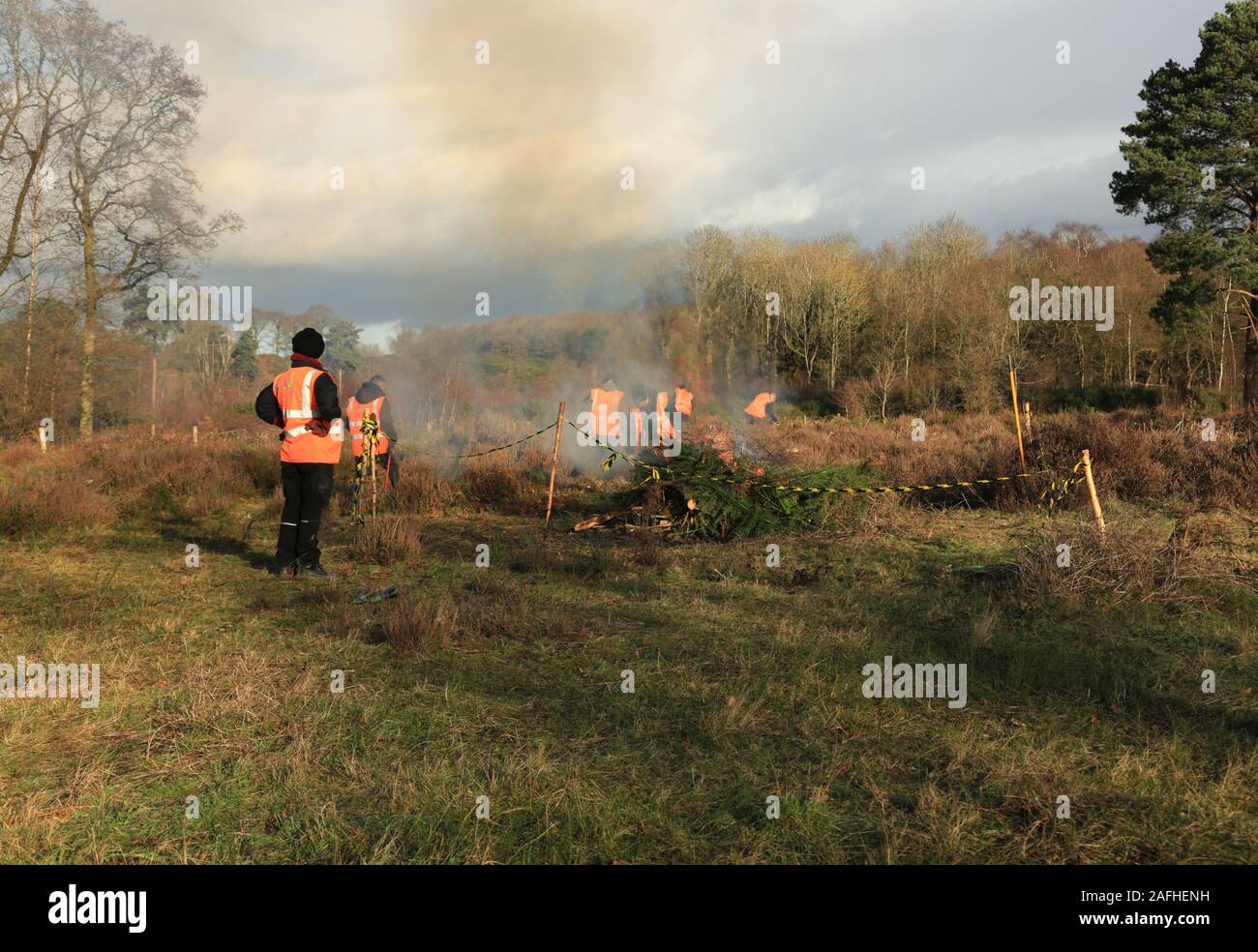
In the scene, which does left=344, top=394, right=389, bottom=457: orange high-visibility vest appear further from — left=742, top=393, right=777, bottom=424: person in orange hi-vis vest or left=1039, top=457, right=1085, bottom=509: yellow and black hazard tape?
left=742, top=393, right=777, bottom=424: person in orange hi-vis vest

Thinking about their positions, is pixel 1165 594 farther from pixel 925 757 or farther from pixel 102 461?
pixel 102 461

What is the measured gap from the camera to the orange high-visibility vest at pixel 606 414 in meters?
15.0

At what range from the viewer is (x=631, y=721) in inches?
168

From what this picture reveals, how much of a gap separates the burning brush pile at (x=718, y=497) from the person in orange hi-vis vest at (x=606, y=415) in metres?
4.37

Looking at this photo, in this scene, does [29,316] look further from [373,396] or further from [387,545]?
[387,545]

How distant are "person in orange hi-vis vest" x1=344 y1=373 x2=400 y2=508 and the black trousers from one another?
353 centimetres

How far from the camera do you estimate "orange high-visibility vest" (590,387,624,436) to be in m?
15.0

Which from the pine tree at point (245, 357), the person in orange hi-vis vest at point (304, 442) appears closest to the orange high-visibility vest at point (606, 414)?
the person in orange hi-vis vest at point (304, 442)

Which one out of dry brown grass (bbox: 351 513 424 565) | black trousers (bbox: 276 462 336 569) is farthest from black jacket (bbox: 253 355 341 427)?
dry brown grass (bbox: 351 513 424 565)

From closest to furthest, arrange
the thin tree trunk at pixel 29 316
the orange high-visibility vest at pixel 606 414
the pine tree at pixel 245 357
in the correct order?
the orange high-visibility vest at pixel 606 414
the thin tree trunk at pixel 29 316
the pine tree at pixel 245 357

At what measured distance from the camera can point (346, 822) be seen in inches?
122

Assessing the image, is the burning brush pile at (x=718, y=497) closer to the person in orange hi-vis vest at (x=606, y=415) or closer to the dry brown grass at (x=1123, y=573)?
the dry brown grass at (x=1123, y=573)

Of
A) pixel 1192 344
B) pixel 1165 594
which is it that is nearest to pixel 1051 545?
pixel 1165 594

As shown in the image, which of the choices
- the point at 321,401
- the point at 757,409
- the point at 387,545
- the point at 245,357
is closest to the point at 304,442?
the point at 321,401
